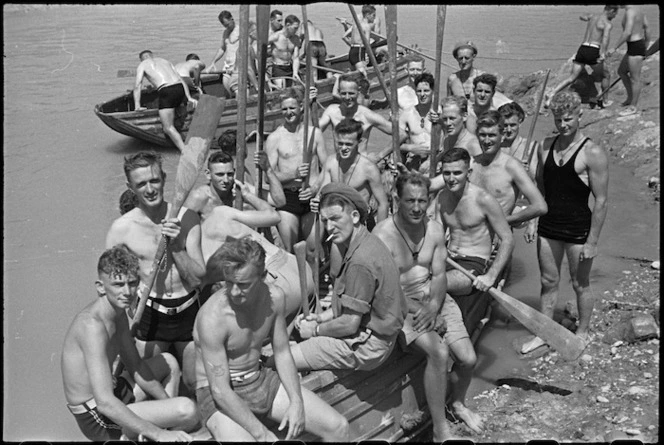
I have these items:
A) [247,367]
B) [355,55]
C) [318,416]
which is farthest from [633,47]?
[247,367]

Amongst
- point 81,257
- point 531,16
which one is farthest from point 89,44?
point 81,257

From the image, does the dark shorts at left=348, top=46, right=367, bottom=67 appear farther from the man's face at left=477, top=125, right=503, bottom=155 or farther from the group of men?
the man's face at left=477, top=125, right=503, bottom=155

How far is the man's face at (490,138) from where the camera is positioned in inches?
241

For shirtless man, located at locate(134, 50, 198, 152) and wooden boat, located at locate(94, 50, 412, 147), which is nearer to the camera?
shirtless man, located at locate(134, 50, 198, 152)

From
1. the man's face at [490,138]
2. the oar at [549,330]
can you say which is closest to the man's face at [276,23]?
the man's face at [490,138]

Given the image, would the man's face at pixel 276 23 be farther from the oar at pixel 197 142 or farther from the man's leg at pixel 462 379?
the man's leg at pixel 462 379

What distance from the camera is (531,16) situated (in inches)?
1063

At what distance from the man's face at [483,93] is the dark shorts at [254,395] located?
173 inches

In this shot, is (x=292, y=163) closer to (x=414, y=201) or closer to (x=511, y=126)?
(x=511, y=126)

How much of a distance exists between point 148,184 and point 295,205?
98.4 inches

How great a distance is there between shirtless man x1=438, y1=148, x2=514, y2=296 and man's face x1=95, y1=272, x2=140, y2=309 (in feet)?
8.35

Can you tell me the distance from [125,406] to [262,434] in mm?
747

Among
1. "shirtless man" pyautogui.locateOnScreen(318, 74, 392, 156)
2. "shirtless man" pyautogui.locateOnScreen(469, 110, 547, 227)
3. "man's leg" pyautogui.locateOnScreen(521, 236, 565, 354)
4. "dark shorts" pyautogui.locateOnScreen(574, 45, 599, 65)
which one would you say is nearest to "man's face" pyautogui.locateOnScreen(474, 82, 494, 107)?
"shirtless man" pyautogui.locateOnScreen(318, 74, 392, 156)

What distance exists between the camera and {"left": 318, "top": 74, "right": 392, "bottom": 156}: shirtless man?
25.3 ft
